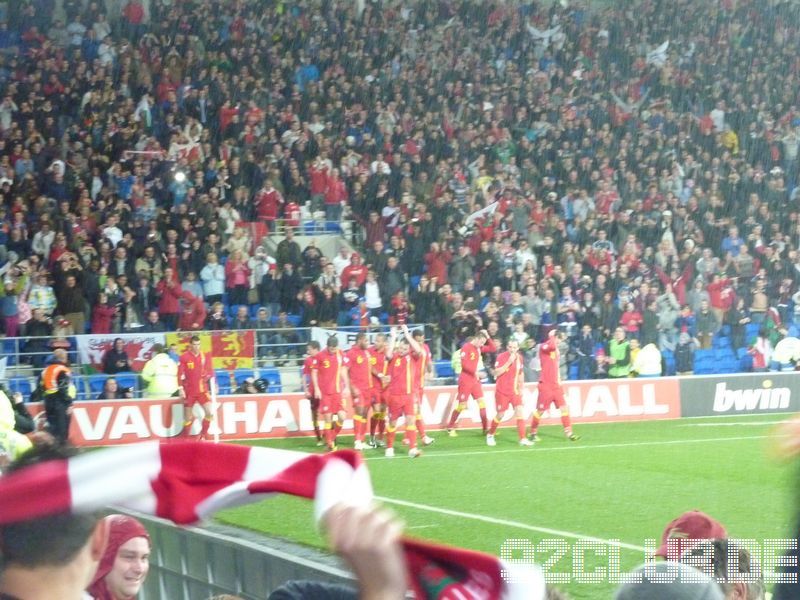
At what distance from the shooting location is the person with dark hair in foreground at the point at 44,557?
156 centimetres

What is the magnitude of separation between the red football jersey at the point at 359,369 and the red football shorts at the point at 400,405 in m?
0.96

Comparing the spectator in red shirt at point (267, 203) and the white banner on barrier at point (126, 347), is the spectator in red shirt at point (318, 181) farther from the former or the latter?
the white banner on barrier at point (126, 347)

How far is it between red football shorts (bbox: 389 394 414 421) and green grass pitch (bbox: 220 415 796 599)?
1.94 ft

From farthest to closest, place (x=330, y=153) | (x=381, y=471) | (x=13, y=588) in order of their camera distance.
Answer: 1. (x=330, y=153)
2. (x=381, y=471)
3. (x=13, y=588)

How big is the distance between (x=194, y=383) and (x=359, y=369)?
242 centimetres

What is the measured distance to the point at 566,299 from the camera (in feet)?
74.8

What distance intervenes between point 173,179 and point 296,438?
649 centimetres

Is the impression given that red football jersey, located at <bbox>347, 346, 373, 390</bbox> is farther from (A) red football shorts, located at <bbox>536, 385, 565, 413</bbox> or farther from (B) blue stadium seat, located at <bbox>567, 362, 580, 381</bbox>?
(B) blue stadium seat, located at <bbox>567, 362, 580, 381</bbox>

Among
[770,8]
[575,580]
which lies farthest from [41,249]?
[770,8]

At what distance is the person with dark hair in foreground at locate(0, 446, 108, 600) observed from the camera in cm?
156

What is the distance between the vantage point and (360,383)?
17844mm

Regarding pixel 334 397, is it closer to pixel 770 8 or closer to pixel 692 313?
pixel 692 313

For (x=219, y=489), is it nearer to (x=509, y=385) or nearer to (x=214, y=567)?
(x=214, y=567)

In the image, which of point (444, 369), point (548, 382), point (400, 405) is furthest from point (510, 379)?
point (444, 369)
